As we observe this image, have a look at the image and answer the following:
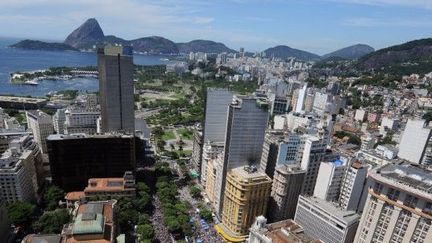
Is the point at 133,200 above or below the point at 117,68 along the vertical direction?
below

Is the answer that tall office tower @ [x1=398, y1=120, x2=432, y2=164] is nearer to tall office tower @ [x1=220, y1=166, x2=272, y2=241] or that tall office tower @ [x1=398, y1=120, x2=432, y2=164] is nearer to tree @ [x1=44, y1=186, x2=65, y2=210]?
tall office tower @ [x1=220, y1=166, x2=272, y2=241]

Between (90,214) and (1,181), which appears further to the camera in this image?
(1,181)

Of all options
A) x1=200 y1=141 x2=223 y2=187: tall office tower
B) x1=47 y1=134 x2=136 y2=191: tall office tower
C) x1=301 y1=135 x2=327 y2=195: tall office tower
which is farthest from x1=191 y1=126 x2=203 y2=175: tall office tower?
x1=301 y1=135 x2=327 y2=195: tall office tower

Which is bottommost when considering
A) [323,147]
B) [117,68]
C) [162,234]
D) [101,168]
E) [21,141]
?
[162,234]

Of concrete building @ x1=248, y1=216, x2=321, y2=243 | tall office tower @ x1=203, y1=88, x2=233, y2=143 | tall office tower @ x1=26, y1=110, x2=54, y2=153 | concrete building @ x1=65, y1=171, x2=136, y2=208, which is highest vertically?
tall office tower @ x1=203, y1=88, x2=233, y2=143

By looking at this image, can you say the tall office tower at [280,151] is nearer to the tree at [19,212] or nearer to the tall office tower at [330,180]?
the tall office tower at [330,180]

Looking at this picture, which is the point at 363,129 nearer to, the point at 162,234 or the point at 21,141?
the point at 162,234

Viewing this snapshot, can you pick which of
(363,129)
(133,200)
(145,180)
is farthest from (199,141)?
(363,129)

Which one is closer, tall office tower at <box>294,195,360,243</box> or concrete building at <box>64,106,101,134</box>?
tall office tower at <box>294,195,360,243</box>
